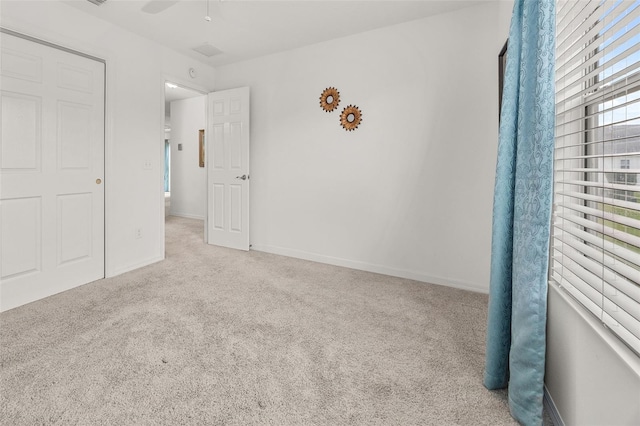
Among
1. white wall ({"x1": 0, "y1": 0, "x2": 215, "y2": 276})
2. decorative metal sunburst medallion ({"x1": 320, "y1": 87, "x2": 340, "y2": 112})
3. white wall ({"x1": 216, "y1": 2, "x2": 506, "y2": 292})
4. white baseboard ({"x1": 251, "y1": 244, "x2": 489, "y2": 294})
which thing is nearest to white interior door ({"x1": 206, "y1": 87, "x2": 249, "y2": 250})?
white wall ({"x1": 216, "y1": 2, "x2": 506, "y2": 292})

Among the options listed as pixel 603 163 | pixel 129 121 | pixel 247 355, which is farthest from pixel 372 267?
pixel 129 121

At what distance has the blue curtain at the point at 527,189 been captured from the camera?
1212 mm

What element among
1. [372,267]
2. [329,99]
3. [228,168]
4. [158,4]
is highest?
[158,4]

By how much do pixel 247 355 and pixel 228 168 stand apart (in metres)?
2.86

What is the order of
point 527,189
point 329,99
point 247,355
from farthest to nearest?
point 329,99 < point 247,355 < point 527,189

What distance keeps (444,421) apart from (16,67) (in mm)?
3595

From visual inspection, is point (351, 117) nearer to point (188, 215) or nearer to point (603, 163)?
point (603, 163)

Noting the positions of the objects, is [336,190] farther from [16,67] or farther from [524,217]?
[16,67]

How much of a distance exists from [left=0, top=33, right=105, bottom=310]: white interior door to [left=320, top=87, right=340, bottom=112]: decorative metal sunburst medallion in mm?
2159

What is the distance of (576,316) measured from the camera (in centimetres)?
113

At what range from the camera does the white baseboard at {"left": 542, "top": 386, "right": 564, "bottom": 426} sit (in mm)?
1280

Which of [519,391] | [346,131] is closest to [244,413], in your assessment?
[519,391]

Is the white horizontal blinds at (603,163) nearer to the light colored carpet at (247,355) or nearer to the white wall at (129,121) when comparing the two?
the light colored carpet at (247,355)

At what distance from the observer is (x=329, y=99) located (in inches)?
137
